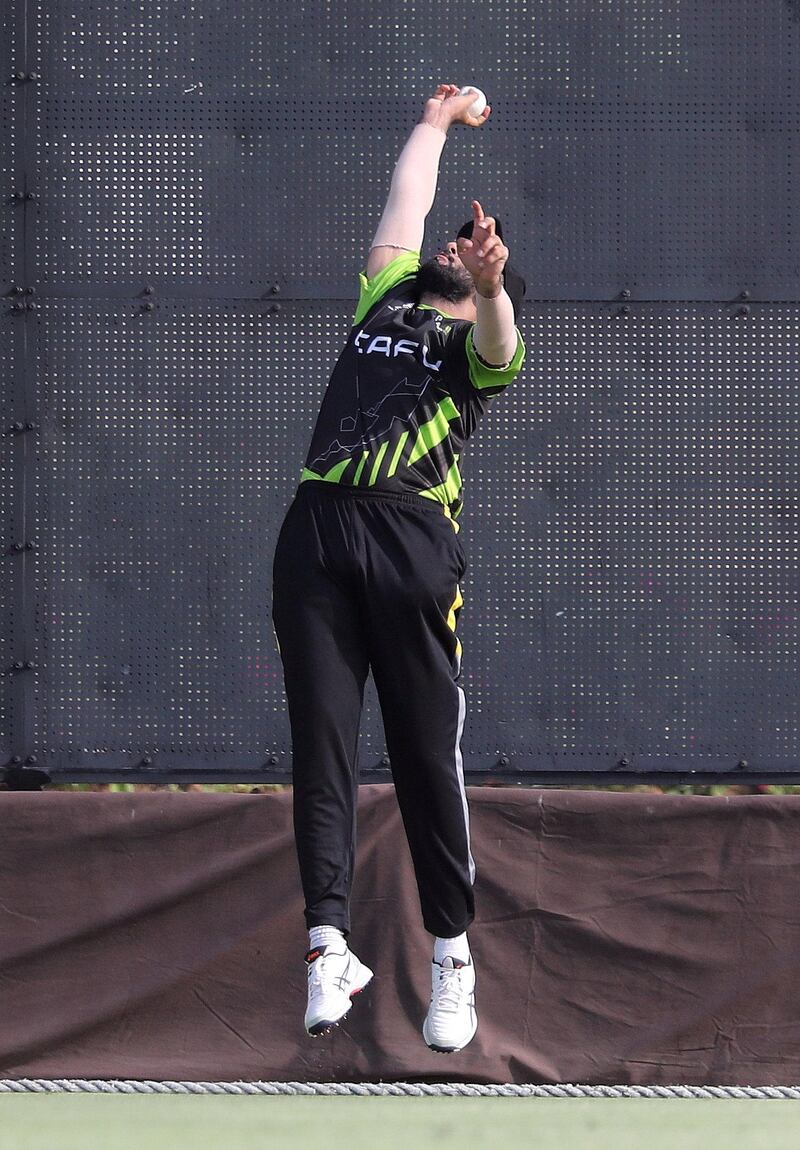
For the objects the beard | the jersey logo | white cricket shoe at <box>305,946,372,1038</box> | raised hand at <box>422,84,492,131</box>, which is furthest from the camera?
raised hand at <box>422,84,492,131</box>

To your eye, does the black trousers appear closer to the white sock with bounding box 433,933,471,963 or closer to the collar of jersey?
the white sock with bounding box 433,933,471,963

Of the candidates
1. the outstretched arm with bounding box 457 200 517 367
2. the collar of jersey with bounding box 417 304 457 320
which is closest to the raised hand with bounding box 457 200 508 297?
the outstretched arm with bounding box 457 200 517 367

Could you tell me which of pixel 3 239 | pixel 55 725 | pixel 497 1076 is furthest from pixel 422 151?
pixel 497 1076

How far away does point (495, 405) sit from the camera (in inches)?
173

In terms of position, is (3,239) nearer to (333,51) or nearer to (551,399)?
(333,51)

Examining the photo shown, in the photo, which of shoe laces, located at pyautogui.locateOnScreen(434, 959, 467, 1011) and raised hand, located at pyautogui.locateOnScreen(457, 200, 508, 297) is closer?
raised hand, located at pyautogui.locateOnScreen(457, 200, 508, 297)

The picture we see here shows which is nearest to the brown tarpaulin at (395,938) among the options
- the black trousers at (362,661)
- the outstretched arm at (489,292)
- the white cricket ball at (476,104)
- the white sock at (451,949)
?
the white sock at (451,949)

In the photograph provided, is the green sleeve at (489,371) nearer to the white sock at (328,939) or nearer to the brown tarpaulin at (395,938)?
the white sock at (328,939)

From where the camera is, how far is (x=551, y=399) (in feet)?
14.5

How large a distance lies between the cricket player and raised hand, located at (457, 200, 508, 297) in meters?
0.09

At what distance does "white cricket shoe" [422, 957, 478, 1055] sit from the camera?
315 cm

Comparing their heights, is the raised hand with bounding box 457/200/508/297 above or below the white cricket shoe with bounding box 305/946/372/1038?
above

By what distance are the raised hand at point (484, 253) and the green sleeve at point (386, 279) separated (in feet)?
1.44

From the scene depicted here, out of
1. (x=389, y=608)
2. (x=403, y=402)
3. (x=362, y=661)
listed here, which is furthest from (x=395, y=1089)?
(x=403, y=402)
